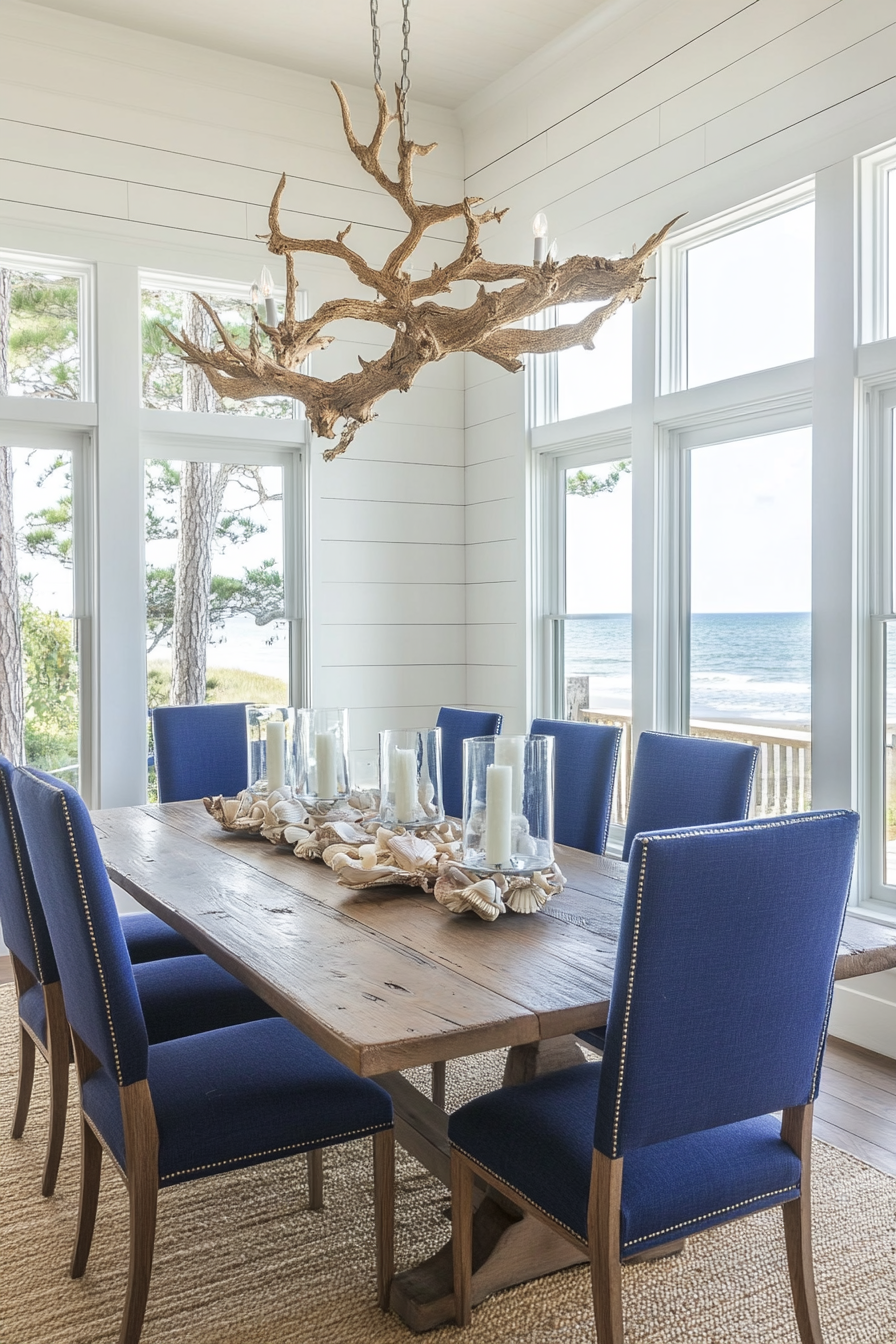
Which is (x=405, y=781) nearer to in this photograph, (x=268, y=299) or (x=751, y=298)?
(x=268, y=299)

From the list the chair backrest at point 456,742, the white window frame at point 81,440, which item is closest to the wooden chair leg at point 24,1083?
the chair backrest at point 456,742

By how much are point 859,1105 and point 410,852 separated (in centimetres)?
156

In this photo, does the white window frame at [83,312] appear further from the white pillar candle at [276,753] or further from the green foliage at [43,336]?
the white pillar candle at [276,753]

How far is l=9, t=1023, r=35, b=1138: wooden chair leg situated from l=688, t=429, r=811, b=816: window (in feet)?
8.10

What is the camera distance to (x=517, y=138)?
187 inches

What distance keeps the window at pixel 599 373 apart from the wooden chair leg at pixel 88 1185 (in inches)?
129

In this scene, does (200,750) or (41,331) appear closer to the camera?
(200,750)

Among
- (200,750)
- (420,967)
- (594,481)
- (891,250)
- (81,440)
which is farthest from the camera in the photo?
(594,481)

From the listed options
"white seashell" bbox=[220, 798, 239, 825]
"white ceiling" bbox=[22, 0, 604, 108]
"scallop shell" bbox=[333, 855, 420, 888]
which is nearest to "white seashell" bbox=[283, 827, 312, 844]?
"white seashell" bbox=[220, 798, 239, 825]

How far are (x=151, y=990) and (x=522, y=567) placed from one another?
2.89 meters

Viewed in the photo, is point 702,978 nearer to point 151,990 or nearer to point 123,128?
point 151,990

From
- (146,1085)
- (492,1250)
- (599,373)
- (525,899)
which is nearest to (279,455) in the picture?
(599,373)

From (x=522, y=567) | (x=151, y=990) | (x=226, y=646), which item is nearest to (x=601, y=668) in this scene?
(x=522, y=567)

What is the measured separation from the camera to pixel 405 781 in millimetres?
2482
